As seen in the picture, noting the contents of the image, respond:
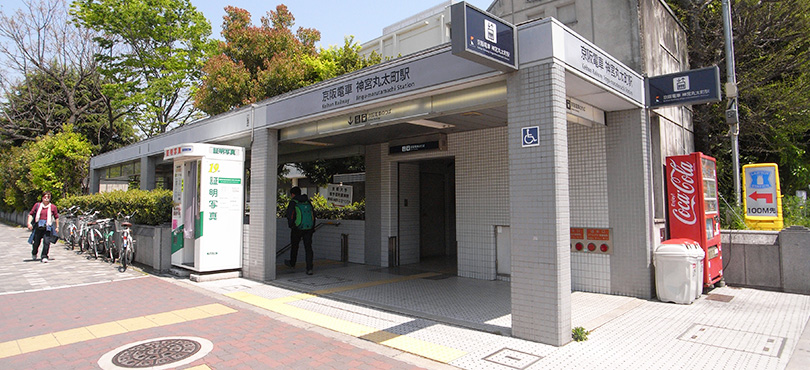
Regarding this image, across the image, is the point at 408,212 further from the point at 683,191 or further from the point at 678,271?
the point at 678,271

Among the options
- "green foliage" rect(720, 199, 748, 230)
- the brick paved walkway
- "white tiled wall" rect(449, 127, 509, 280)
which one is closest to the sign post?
"green foliage" rect(720, 199, 748, 230)

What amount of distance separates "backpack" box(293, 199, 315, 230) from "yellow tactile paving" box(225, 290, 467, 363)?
216 centimetres

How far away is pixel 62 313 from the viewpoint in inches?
245

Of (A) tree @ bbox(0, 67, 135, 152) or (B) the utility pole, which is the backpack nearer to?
(B) the utility pole

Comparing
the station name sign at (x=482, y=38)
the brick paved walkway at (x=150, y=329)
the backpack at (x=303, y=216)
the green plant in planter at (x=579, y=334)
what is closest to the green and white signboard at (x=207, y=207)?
the brick paved walkway at (x=150, y=329)

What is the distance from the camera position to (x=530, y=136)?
5004 millimetres

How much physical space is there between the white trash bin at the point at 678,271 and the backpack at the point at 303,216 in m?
6.58

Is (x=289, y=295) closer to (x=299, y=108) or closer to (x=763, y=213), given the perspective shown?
(x=299, y=108)

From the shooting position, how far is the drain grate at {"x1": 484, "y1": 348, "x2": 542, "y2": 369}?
13.9 ft

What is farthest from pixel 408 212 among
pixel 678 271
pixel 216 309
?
pixel 678 271

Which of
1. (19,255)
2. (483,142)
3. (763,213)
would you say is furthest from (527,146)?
(19,255)

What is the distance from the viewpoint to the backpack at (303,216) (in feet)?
30.8

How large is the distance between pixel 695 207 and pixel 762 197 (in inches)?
87.4

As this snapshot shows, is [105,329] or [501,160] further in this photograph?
[501,160]
